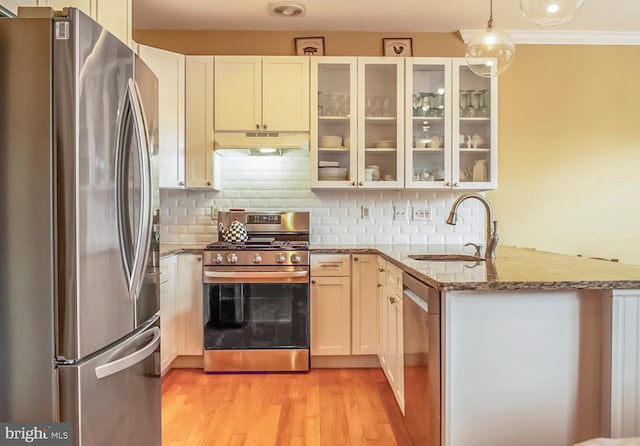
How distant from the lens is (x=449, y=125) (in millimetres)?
3299

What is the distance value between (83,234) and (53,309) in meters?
0.23

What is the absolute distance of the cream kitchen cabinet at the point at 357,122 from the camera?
10.8 ft

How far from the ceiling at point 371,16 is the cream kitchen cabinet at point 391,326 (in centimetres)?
197

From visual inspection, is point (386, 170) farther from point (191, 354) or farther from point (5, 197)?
point (5, 197)

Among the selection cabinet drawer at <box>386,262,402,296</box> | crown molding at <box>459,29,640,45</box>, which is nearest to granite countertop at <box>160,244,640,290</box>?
cabinet drawer at <box>386,262,402,296</box>

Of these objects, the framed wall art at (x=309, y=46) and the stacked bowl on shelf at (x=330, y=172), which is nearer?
the stacked bowl on shelf at (x=330, y=172)

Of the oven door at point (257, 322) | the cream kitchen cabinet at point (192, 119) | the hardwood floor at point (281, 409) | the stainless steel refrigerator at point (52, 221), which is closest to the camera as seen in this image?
the stainless steel refrigerator at point (52, 221)

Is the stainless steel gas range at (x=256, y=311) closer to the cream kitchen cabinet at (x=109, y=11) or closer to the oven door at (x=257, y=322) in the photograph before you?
the oven door at (x=257, y=322)

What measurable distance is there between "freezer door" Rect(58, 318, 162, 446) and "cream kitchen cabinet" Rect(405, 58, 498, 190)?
2.38 m

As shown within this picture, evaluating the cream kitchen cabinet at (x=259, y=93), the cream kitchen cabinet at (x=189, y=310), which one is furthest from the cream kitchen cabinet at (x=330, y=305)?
the cream kitchen cabinet at (x=259, y=93)

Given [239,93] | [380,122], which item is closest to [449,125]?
[380,122]

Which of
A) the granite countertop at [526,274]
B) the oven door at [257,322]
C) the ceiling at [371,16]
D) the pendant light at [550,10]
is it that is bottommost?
the oven door at [257,322]

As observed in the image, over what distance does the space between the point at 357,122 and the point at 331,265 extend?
1.20 metres

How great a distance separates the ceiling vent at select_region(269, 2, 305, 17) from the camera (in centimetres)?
305
